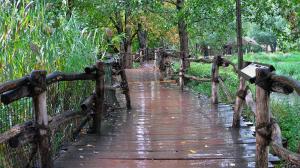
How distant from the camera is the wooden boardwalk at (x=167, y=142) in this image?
4223 millimetres

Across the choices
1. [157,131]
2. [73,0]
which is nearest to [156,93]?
[73,0]

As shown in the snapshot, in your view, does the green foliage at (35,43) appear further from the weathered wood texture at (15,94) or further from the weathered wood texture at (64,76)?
the weathered wood texture at (15,94)

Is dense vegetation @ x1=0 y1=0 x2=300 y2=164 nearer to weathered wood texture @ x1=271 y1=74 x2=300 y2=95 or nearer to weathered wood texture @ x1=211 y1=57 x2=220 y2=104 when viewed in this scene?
weathered wood texture @ x1=211 y1=57 x2=220 y2=104

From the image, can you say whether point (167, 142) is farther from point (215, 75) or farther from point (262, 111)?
point (215, 75)

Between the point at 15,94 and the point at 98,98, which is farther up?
the point at 15,94

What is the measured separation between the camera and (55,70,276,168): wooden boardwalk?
4.22 meters

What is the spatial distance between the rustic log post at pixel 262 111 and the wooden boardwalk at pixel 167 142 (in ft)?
1.37

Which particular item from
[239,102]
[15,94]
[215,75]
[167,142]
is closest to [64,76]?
[15,94]

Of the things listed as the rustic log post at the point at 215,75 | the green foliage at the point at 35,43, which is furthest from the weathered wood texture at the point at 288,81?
the rustic log post at the point at 215,75

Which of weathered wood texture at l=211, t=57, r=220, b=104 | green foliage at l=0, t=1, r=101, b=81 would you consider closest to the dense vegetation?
green foliage at l=0, t=1, r=101, b=81

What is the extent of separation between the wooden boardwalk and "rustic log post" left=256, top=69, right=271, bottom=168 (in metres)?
0.42

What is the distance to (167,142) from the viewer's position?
508cm

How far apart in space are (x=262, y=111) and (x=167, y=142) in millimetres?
1733

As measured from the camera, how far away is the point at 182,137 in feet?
17.6
